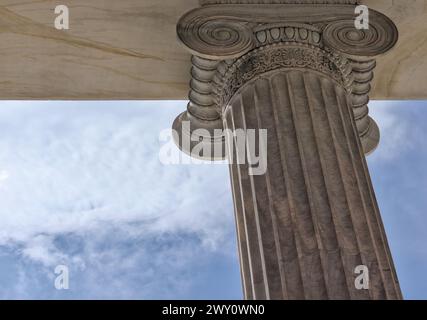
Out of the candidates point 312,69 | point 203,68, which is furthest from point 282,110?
point 203,68

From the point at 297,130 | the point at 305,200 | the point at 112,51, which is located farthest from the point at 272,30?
the point at 305,200

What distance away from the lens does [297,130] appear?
1989 centimetres

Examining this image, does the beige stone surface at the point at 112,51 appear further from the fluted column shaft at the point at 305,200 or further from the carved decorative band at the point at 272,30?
the fluted column shaft at the point at 305,200

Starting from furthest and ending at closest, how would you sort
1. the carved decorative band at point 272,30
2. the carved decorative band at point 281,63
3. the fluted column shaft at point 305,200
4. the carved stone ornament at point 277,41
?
the carved decorative band at point 272,30 → the carved stone ornament at point 277,41 → the carved decorative band at point 281,63 → the fluted column shaft at point 305,200

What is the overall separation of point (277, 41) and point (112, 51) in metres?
5.13

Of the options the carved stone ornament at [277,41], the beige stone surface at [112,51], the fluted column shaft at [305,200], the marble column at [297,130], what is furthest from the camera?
the beige stone surface at [112,51]

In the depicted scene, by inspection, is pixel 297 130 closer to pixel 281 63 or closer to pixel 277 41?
pixel 281 63

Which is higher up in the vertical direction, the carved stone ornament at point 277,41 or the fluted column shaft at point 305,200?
the carved stone ornament at point 277,41

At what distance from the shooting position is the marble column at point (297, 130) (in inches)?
677

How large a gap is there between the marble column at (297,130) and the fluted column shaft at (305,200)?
0.02 m

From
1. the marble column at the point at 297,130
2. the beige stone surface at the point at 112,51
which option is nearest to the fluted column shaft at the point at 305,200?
the marble column at the point at 297,130

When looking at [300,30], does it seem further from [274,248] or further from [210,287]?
[210,287]

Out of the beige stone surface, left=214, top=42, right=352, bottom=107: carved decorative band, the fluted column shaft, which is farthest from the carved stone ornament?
the beige stone surface
